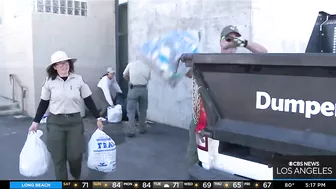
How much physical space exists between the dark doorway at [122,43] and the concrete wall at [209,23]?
20.5 inches

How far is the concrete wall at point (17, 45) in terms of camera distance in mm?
9367

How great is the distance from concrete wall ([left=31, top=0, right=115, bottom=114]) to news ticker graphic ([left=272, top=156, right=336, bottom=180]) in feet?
26.4

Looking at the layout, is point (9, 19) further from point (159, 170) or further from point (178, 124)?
point (159, 170)

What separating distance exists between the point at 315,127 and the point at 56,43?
27.4 feet

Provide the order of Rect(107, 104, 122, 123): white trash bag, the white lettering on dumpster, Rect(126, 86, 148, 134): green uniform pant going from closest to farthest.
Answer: the white lettering on dumpster
Rect(126, 86, 148, 134): green uniform pant
Rect(107, 104, 122, 123): white trash bag

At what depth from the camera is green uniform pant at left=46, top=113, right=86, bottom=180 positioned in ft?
12.8

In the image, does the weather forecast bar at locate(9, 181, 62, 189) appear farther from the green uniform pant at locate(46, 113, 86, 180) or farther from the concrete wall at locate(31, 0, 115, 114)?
the concrete wall at locate(31, 0, 115, 114)

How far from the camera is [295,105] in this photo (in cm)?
238

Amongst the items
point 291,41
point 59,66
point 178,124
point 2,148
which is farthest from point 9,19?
point 291,41

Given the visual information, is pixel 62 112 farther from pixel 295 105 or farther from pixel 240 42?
pixel 295 105

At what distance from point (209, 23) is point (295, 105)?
4766 mm

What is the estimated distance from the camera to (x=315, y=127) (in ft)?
7.55

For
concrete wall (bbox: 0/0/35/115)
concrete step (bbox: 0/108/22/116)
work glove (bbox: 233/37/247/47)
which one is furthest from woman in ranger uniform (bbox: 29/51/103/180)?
concrete step (bbox: 0/108/22/116)

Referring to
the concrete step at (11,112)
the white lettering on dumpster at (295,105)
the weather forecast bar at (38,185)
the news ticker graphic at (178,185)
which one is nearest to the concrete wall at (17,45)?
the concrete step at (11,112)
